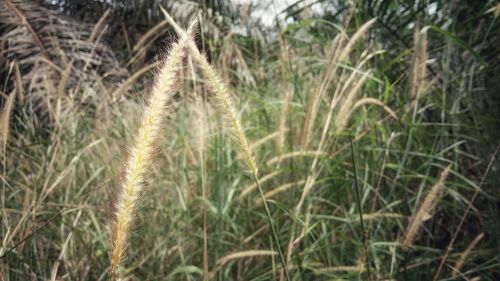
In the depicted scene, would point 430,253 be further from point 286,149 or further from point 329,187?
point 286,149

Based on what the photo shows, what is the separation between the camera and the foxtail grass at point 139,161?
0.55 meters

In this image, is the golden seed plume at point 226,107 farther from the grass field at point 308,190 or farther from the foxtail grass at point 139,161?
the grass field at point 308,190

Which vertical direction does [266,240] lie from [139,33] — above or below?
below

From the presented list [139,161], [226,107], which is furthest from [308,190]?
[139,161]

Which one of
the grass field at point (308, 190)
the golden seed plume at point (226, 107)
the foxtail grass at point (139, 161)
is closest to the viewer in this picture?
the foxtail grass at point (139, 161)

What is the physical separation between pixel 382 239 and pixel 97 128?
144cm

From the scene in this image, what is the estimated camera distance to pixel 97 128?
2.31m

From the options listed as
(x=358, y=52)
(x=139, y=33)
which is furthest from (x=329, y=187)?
(x=139, y=33)

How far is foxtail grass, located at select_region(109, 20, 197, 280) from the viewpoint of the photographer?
21.8 inches

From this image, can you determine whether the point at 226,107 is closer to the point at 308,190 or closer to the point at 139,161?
the point at 139,161

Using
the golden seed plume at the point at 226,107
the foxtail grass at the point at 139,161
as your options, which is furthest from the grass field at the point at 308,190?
the foxtail grass at the point at 139,161

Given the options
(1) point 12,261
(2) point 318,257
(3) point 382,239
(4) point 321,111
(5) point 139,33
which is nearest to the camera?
(1) point 12,261

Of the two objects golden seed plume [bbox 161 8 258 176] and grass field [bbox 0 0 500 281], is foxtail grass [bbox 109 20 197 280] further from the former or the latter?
grass field [bbox 0 0 500 281]

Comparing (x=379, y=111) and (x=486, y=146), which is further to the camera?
(x=379, y=111)
